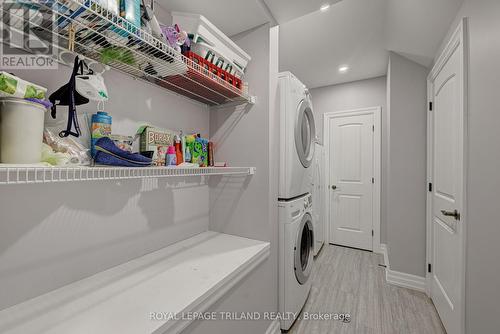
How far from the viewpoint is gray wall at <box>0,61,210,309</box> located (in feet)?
2.59

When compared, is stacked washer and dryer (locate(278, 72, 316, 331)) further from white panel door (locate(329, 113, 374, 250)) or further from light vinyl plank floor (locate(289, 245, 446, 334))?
white panel door (locate(329, 113, 374, 250))

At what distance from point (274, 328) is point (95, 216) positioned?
1469 millimetres

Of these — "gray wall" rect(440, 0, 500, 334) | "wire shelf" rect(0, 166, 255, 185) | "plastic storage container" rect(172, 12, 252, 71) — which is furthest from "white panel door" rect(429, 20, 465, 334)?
"wire shelf" rect(0, 166, 255, 185)

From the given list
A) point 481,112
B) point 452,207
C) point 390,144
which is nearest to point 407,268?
point 452,207

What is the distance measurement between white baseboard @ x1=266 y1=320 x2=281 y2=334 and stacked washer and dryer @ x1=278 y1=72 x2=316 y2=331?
0.04 m

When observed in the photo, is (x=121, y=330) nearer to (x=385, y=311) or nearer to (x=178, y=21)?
(x=178, y=21)

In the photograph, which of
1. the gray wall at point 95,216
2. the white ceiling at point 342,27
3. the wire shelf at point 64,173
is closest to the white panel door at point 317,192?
the white ceiling at point 342,27

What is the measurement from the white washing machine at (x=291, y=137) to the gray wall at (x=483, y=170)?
3.43 ft

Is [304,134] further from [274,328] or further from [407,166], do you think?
[274,328]

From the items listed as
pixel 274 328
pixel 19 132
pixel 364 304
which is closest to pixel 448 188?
pixel 364 304

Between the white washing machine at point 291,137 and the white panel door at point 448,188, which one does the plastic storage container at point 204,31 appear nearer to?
the white washing machine at point 291,137

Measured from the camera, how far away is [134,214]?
46.6 inches

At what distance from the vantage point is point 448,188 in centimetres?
172

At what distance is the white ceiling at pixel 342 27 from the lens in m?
1.41
